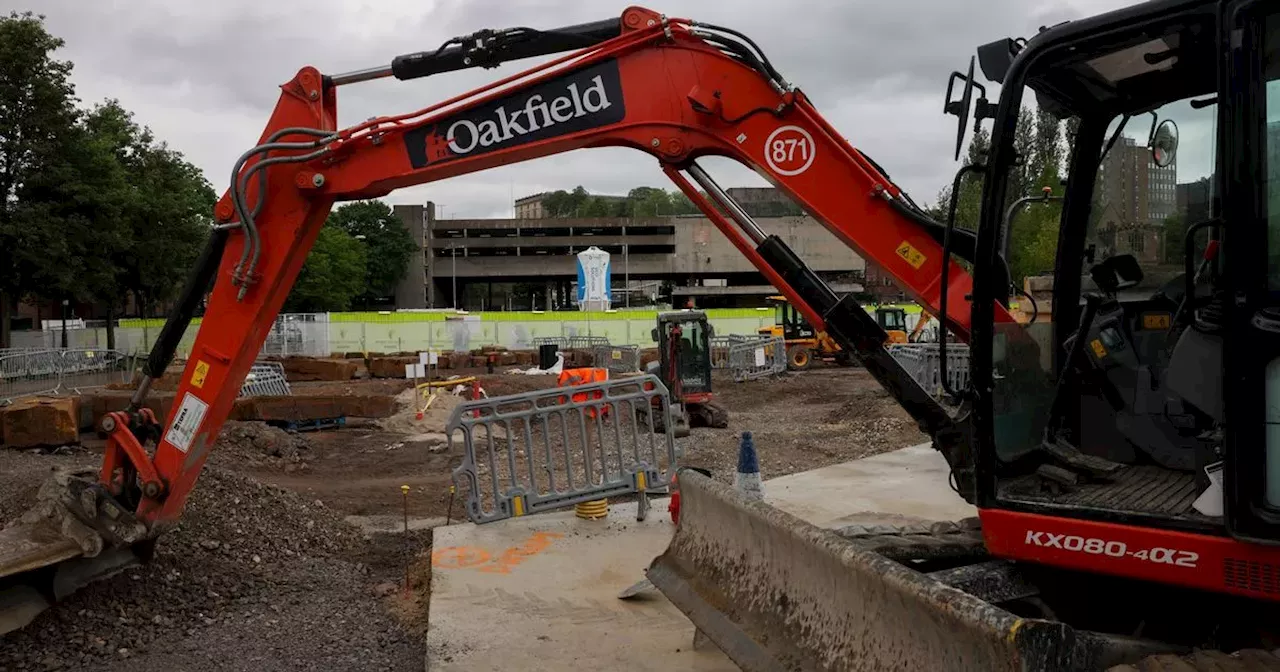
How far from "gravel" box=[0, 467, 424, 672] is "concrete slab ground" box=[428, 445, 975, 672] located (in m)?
0.43

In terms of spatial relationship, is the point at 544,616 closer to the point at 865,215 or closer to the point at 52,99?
the point at 865,215

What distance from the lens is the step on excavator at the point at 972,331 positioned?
3.20m

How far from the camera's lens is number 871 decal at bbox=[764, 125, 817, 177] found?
4.94 m

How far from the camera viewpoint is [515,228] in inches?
3656

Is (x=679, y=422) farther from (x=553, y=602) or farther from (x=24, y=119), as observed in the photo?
(x=24, y=119)

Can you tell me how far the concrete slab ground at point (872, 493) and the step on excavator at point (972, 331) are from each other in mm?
3981

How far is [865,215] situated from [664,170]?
44.7 inches

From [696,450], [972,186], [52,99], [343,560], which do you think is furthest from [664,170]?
[52,99]

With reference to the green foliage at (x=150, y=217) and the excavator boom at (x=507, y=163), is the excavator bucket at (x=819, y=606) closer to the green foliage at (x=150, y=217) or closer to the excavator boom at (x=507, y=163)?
the excavator boom at (x=507, y=163)

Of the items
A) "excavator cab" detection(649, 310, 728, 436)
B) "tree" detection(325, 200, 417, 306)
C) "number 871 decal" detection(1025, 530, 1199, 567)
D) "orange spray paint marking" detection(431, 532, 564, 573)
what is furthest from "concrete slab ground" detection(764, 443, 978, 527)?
"tree" detection(325, 200, 417, 306)

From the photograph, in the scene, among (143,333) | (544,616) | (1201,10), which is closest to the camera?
(1201,10)

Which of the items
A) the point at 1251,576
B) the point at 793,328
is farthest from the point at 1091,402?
the point at 793,328

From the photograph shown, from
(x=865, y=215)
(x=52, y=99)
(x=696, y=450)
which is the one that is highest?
(x=52, y=99)

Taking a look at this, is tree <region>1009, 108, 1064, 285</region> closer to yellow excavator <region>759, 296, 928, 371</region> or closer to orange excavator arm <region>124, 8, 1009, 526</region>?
orange excavator arm <region>124, 8, 1009, 526</region>
